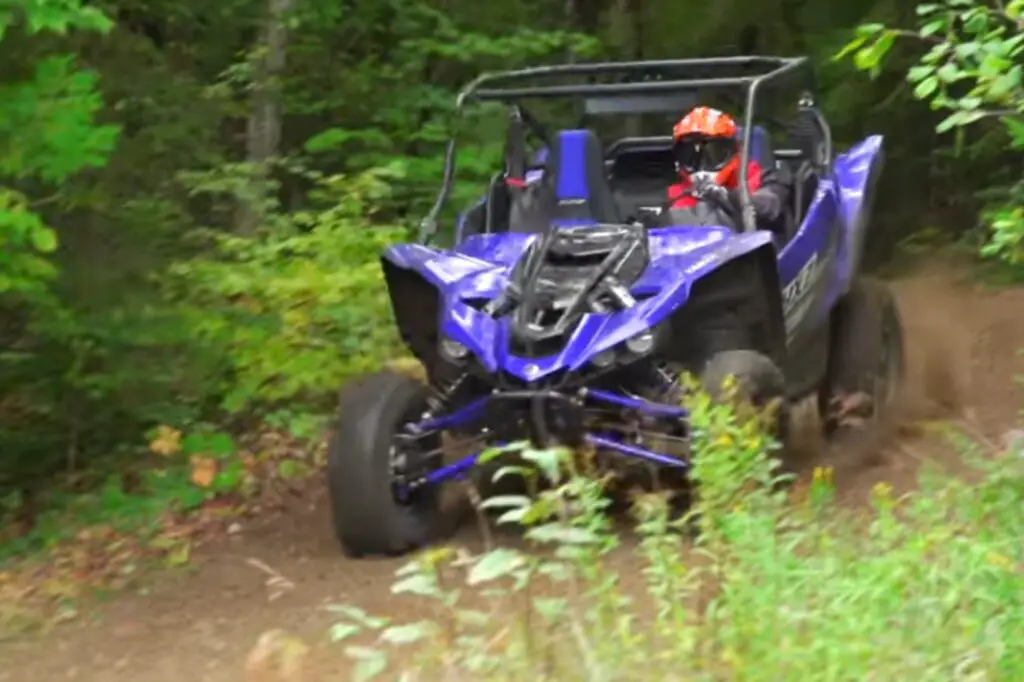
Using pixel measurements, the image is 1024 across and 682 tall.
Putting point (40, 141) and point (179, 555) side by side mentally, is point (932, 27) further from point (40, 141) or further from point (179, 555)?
point (179, 555)

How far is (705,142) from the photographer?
784cm

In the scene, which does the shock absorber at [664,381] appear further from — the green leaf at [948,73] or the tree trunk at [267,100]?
the tree trunk at [267,100]

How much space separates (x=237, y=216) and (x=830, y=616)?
339 inches

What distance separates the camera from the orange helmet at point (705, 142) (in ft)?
25.6

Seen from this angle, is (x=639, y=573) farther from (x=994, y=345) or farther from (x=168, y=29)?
(x=168, y=29)

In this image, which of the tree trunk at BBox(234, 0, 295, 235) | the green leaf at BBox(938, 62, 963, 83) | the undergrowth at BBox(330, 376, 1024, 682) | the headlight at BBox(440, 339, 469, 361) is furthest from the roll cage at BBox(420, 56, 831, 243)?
the tree trunk at BBox(234, 0, 295, 235)

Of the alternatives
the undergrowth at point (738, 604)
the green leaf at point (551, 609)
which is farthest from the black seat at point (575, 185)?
the green leaf at point (551, 609)

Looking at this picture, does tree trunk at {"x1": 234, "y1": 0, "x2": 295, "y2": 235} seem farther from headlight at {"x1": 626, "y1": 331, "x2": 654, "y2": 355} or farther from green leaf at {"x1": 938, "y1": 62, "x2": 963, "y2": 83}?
green leaf at {"x1": 938, "y1": 62, "x2": 963, "y2": 83}

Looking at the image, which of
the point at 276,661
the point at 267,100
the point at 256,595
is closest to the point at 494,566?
the point at 276,661

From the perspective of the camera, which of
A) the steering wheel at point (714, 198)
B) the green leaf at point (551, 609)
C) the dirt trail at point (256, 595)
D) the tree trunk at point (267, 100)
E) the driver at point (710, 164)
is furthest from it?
the tree trunk at point (267, 100)

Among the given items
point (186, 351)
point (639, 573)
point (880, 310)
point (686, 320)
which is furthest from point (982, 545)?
point (186, 351)

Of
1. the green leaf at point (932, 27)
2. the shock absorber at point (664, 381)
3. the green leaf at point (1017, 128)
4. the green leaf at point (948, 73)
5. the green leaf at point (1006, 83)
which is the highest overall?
the green leaf at point (932, 27)

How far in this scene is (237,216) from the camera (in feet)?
37.9

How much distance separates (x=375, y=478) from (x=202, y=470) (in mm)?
1951
